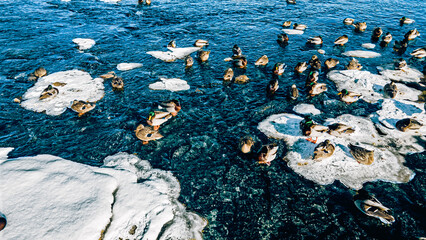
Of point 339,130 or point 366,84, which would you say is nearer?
point 339,130

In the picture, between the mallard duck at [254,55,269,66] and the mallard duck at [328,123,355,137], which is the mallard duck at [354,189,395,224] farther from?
the mallard duck at [254,55,269,66]

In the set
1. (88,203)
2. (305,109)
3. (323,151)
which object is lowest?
(88,203)

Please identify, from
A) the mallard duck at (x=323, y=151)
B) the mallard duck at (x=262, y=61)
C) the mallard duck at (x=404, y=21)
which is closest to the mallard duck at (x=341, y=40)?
the mallard duck at (x=262, y=61)

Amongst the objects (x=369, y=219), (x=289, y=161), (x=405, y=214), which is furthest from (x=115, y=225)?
(x=405, y=214)

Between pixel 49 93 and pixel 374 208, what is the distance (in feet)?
48.7

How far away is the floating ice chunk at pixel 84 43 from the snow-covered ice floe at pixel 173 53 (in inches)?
194

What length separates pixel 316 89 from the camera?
12.2 meters

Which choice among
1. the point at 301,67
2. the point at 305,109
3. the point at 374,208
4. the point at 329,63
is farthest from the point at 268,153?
the point at 329,63

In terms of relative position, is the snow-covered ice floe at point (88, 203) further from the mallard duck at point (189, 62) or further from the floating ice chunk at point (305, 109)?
the mallard duck at point (189, 62)

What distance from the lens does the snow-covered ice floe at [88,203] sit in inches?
233

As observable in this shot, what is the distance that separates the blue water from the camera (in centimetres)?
702

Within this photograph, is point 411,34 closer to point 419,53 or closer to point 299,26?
point 419,53

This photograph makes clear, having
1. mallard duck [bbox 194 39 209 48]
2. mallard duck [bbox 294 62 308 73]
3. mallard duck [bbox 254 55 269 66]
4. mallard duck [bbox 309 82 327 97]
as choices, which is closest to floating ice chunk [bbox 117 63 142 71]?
mallard duck [bbox 194 39 209 48]

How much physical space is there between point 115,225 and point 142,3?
88.9ft
